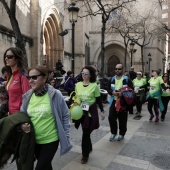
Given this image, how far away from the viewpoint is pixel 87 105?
4.51 meters

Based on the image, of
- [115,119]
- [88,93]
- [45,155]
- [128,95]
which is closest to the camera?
[45,155]

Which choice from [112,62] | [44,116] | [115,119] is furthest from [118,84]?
[112,62]

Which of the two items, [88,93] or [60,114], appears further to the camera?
[88,93]

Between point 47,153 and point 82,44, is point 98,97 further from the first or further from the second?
point 82,44

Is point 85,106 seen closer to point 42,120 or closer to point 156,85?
point 42,120

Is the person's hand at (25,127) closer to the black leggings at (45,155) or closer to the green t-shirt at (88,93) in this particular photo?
the black leggings at (45,155)

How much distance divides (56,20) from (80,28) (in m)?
8.41

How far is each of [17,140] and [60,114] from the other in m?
0.58

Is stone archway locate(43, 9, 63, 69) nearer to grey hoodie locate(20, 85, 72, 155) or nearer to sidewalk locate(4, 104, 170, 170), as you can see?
sidewalk locate(4, 104, 170, 170)

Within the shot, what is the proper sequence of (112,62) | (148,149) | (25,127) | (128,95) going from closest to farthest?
(25,127) → (148,149) → (128,95) → (112,62)

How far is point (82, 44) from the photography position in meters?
29.5

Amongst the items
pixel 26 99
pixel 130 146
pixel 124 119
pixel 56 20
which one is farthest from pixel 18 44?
pixel 56 20

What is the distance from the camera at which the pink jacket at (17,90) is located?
10.4 feet

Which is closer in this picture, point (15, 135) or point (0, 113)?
point (15, 135)
